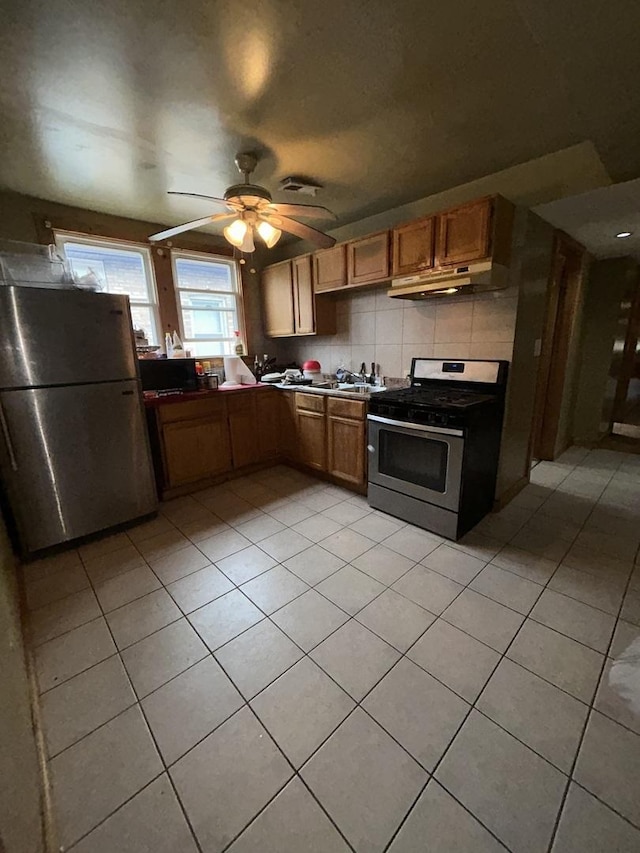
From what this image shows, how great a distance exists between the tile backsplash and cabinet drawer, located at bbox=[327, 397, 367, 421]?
660 mm

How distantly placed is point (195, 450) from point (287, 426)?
0.96 metres

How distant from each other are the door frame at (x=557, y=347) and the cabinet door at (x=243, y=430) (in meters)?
2.73

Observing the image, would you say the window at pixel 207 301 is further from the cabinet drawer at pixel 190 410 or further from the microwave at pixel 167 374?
the cabinet drawer at pixel 190 410

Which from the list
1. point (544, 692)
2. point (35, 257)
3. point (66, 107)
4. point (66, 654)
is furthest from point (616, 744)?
point (35, 257)

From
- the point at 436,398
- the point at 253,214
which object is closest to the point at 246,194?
the point at 253,214

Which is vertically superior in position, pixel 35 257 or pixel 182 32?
pixel 182 32

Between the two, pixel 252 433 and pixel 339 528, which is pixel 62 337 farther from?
pixel 339 528

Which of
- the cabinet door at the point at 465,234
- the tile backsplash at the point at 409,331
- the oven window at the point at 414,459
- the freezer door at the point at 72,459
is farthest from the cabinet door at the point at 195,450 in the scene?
the cabinet door at the point at 465,234

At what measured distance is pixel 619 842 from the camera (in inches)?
36.7

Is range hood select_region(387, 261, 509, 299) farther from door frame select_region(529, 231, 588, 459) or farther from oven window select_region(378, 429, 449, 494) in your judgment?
door frame select_region(529, 231, 588, 459)

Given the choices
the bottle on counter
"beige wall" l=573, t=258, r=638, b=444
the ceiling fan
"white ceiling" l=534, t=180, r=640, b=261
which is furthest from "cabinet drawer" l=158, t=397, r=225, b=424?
"beige wall" l=573, t=258, r=638, b=444

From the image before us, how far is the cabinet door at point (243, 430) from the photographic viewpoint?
11.0 feet

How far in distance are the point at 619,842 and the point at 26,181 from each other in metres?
4.42

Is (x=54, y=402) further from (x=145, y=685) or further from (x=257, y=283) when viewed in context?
(x=257, y=283)
